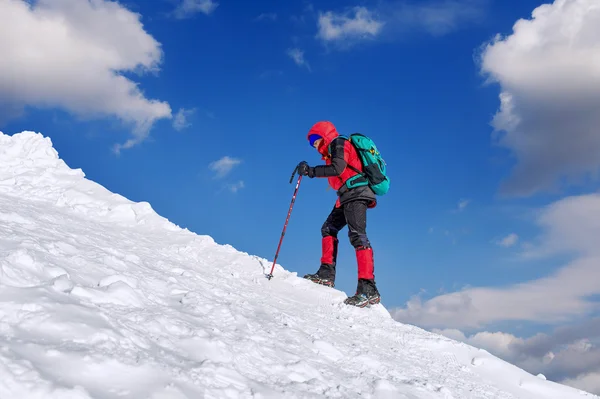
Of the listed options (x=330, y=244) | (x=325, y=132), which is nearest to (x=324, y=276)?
(x=330, y=244)

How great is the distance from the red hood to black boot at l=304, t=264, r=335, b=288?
2.16 m

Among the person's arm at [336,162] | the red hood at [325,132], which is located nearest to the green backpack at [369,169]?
the person's arm at [336,162]

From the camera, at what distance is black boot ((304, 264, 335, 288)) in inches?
337

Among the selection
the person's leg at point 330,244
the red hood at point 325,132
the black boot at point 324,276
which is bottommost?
the black boot at point 324,276

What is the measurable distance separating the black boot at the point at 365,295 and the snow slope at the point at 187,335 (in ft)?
0.68

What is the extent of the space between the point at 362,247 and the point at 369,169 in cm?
137

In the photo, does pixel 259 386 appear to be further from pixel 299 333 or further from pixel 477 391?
pixel 477 391

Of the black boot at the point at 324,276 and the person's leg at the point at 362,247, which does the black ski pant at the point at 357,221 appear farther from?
the black boot at the point at 324,276

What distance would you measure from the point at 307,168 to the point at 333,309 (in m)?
2.74

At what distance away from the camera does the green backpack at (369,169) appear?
8.15 m

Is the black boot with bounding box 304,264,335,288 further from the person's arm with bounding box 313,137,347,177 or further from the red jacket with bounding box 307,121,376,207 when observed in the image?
the person's arm with bounding box 313,137,347,177

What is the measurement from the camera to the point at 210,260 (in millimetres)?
8188

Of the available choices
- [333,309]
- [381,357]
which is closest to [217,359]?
[381,357]

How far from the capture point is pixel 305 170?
27.7ft
